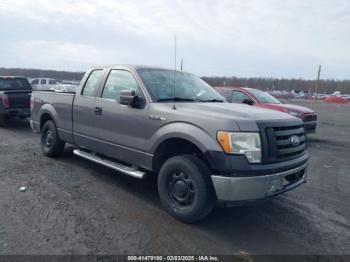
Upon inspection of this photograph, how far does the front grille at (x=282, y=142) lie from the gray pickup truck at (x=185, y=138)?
0.5 inches

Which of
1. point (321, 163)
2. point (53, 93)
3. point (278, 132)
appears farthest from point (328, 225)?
point (53, 93)

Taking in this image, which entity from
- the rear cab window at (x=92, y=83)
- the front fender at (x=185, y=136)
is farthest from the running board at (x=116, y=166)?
the rear cab window at (x=92, y=83)

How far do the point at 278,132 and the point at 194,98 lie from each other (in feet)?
4.80

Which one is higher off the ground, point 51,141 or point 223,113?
point 223,113

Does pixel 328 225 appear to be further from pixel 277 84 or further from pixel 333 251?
pixel 277 84

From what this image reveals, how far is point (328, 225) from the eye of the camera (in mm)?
3895

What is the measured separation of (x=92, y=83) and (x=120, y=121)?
1255 mm

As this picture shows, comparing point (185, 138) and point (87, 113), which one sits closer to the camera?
point (185, 138)

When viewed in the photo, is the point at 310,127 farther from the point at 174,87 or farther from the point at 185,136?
the point at 185,136

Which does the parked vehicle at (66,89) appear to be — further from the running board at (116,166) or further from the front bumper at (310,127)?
the front bumper at (310,127)

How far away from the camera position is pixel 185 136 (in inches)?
144

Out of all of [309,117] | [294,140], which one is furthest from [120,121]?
[309,117]

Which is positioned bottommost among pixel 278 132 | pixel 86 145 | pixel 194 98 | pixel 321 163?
pixel 321 163

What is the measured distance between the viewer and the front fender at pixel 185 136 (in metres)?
3.44
